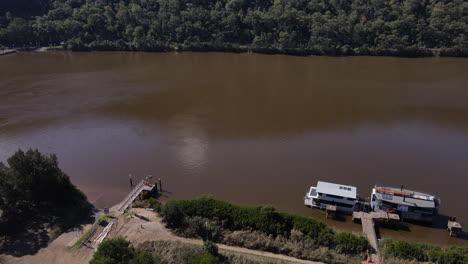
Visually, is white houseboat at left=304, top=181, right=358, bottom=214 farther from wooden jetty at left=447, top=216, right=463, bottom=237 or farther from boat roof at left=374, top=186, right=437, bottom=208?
wooden jetty at left=447, top=216, right=463, bottom=237

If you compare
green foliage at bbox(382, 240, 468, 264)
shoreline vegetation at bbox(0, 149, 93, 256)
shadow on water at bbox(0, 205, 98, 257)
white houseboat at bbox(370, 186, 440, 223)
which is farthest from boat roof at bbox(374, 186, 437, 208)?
shoreline vegetation at bbox(0, 149, 93, 256)

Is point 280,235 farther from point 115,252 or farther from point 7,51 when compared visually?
point 7,51

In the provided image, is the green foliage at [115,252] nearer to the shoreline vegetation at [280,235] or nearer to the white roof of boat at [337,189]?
the shoreline vegetation at [280,235]

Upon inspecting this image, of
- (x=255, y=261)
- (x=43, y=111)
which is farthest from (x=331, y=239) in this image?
(x=43, y=111)

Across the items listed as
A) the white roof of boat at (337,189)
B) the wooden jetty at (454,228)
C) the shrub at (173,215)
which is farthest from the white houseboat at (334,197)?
the shrub at (173,215)

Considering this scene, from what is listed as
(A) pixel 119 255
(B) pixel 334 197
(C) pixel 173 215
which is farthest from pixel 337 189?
(A) pixel 119 255
